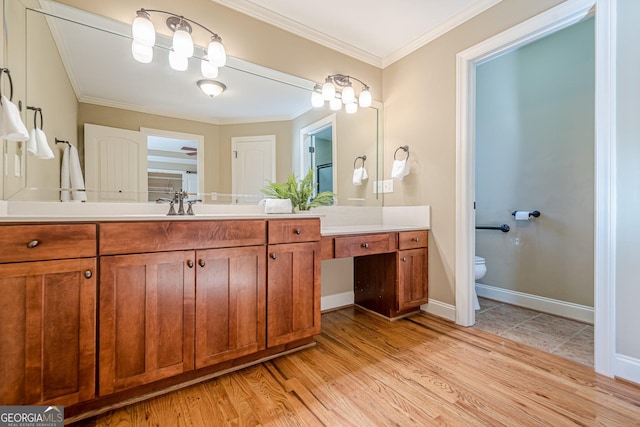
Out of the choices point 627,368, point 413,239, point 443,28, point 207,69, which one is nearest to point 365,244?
point 413,239

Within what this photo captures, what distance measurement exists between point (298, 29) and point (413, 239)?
6.30 ft

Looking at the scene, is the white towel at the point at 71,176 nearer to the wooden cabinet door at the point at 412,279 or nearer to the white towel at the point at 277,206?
the white towel at the point at 277,206

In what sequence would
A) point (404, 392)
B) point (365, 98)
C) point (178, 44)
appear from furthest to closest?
point (365, 98) < point (178, 44) < point (404, 392)

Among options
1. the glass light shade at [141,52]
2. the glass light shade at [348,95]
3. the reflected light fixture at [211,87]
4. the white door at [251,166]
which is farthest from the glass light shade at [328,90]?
the glass light shade at [141,52]

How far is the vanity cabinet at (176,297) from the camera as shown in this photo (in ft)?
3.90

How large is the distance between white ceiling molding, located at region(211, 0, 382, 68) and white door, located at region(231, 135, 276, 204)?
0.85 m

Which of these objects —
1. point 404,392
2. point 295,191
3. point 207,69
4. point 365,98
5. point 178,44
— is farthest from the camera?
point 365,98

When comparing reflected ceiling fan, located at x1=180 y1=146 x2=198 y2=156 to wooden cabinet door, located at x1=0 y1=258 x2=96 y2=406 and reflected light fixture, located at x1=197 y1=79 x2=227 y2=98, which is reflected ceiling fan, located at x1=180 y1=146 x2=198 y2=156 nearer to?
reflected light fixture, located at x1=197 y1=79 x2=227 y2=98

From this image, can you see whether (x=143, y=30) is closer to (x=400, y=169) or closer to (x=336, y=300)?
(x=400, y=169)

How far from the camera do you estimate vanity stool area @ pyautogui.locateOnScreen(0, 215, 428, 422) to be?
1.04m

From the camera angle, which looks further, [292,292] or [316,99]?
[316,99]

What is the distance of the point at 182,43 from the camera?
5.62 ft

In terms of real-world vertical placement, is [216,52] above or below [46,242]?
above

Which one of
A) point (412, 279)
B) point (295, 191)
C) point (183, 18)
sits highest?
point (183, 18)
